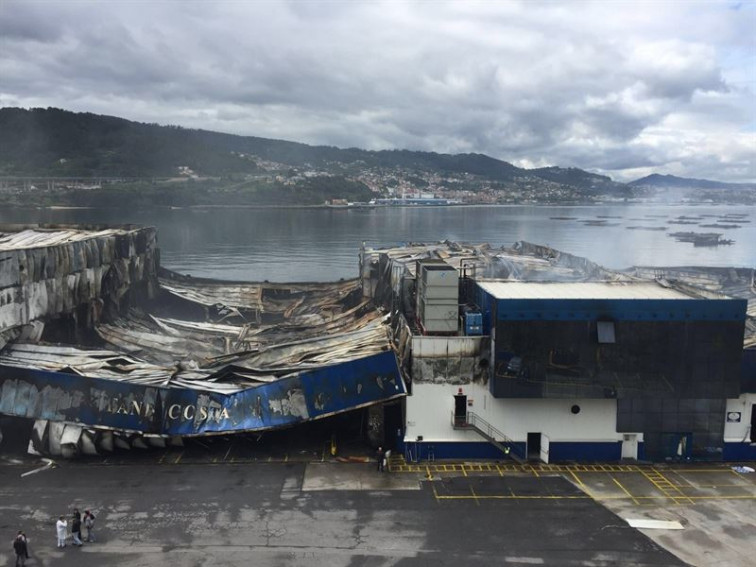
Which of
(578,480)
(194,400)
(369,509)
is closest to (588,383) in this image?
(578,480)

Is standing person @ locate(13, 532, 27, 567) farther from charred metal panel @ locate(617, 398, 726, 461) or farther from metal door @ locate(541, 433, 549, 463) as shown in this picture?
charred metal panel @ locate(617, 398, 726, 461)

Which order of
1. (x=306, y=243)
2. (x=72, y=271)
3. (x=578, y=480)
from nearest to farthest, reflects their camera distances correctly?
1. (x=578, y=480)
2. (x=72, y=271)
3. (x=306, y=243)

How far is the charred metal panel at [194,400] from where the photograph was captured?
28531mm

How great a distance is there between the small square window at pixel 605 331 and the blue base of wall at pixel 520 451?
4.99 meters

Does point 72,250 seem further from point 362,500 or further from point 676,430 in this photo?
point 676,430

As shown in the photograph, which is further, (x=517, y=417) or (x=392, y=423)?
(x=392, y=423)

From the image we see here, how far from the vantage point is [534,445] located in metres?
30.0

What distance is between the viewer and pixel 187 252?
5138 inches

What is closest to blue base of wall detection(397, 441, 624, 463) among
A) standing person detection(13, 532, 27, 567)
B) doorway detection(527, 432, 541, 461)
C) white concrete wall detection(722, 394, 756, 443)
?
doorway detection(527, 432, 541, 461)

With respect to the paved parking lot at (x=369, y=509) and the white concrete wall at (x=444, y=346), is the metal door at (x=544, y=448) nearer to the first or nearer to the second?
the paved parking lot at (x=369, y=509)

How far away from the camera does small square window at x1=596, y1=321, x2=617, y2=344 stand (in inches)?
1119

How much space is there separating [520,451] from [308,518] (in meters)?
11.0

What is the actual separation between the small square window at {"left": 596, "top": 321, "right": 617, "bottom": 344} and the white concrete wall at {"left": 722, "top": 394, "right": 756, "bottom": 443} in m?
6.70

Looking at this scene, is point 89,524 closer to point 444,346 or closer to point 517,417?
point 444,346
